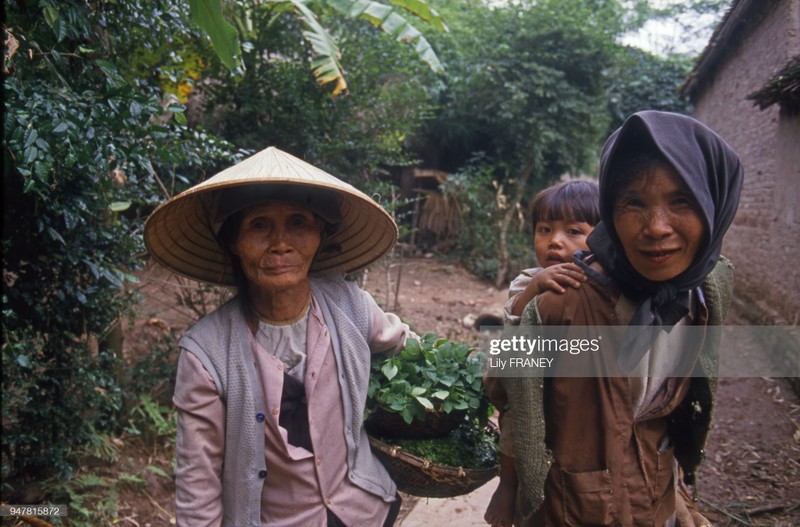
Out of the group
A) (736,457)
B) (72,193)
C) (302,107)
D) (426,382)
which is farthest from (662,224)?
(302,107)

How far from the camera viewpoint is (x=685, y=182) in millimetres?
1192

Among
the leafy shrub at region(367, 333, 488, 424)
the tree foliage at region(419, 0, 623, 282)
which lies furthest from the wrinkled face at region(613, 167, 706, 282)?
the tree foliage at region(419, 0, 623, 282)

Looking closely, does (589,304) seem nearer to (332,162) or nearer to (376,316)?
(376,316)

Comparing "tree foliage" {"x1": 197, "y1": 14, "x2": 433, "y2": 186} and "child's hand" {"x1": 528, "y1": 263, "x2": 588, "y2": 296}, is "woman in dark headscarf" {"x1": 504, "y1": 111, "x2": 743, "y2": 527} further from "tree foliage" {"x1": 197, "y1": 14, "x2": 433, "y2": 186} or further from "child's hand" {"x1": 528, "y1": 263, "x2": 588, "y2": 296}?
"tree foliage" {"x1": 197, "y1": 14, "x2": 433, "y2": 186}

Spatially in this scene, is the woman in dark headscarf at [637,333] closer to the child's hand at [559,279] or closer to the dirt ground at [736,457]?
the child's hand at [559,279]

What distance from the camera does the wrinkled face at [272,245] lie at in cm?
159

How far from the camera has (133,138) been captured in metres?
2.49

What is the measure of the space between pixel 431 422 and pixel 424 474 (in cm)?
17

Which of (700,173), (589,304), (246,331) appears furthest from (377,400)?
(700,173)

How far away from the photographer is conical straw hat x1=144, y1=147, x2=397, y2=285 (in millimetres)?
1532

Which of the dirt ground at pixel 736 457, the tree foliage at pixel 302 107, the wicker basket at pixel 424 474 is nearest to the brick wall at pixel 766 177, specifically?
the dirt ground at pixel 736 457

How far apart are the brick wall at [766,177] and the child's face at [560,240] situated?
13.1ft

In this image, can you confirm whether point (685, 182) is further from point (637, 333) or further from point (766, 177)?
point (766, 177)

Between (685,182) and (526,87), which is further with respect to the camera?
(526,87)
